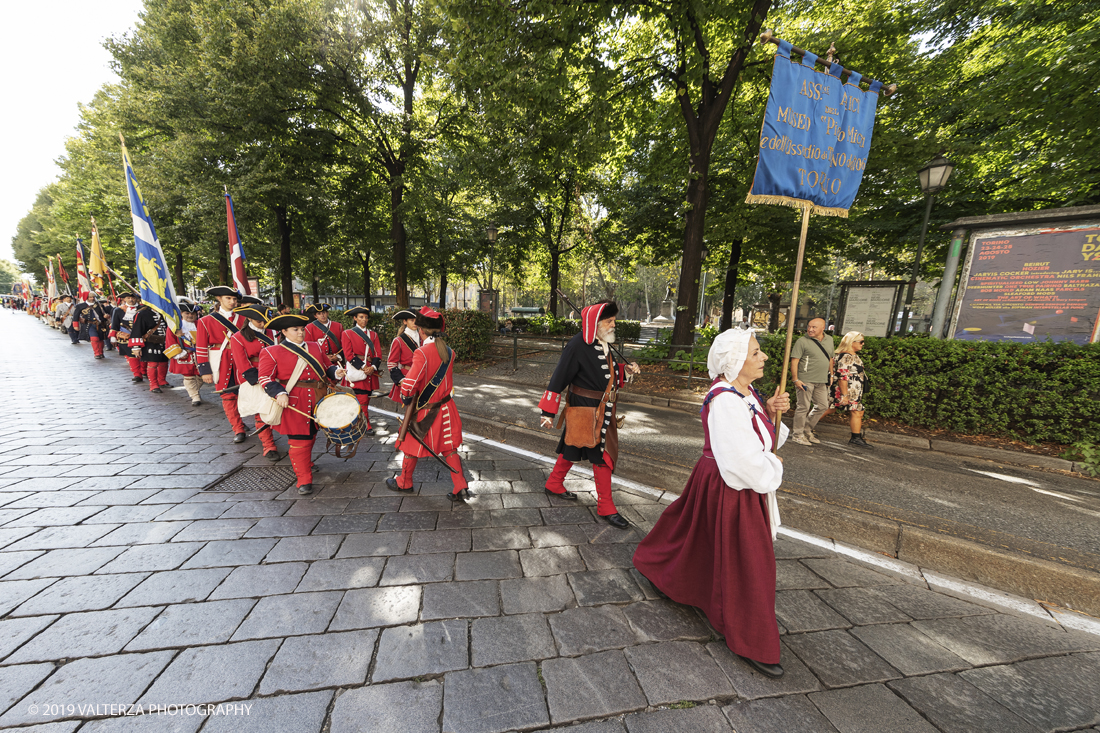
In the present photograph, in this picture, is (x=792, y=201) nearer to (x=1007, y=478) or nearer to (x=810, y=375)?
(x=810, y=375)

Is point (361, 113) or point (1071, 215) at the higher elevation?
point (361, 113)

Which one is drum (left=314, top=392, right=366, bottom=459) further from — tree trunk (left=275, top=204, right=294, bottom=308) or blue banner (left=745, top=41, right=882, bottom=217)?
tree trunk (left=275, top=204, right=294, bottom=308)

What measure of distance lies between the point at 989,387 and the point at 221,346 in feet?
39.3

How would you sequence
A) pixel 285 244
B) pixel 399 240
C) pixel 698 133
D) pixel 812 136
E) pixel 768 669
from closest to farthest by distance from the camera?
pixel 768 669, pixel 812 136, pixel 698 133, pixel 399 240, pixel 285 244

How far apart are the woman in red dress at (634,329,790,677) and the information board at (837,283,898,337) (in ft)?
27.4

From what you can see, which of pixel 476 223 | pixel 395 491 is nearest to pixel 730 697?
pixel 395 491

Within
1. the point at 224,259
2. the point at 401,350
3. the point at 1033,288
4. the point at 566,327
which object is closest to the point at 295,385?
the point at 401,350

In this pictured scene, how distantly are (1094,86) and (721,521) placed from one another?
13.1 metres

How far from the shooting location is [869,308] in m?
8.45

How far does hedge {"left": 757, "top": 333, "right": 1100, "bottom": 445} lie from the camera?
199 inches

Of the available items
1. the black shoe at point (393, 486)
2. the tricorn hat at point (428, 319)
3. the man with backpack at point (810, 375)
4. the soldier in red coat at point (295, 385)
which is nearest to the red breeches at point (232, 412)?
the soldier in red coat at point (295, 385)

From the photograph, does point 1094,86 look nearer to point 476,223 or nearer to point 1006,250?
point 1006,250

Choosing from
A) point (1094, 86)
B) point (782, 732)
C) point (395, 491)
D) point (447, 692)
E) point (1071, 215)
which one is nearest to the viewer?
point (782, 732)

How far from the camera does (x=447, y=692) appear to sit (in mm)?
1984
